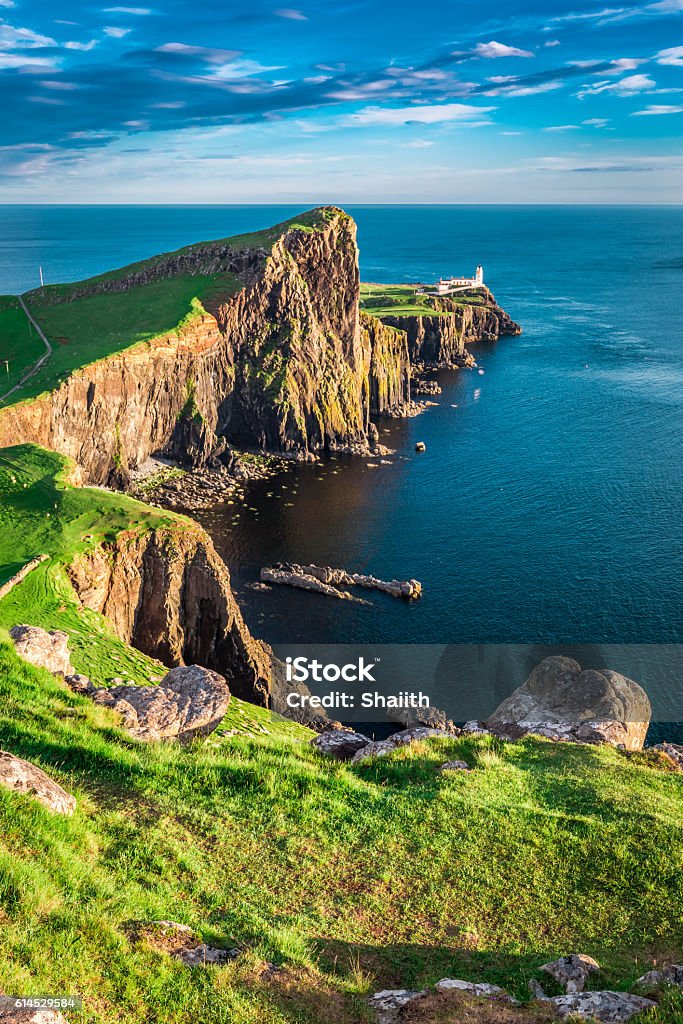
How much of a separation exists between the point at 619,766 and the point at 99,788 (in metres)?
18.1

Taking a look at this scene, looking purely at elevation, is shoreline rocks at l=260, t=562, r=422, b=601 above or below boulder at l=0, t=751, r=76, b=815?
below

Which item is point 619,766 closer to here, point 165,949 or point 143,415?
point 165,949

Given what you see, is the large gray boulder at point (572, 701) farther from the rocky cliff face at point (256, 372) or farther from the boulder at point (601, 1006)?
the rocky cliff face at point (256, 372)

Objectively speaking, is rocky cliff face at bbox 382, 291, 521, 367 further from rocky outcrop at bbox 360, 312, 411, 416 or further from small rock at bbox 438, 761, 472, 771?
small rock at bbox 438, 761, 472, 771

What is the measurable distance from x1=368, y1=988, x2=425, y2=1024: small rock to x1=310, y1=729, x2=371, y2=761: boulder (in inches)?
469

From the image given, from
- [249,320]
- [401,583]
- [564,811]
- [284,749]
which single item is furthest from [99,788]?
[249,320]

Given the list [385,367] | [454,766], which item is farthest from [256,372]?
[454,766]

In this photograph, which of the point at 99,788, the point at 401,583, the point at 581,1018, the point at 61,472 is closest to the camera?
the point at 581,1018

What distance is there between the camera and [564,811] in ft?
69.5

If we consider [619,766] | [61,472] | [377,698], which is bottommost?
[377,698]

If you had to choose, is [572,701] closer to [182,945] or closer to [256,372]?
[182,945]

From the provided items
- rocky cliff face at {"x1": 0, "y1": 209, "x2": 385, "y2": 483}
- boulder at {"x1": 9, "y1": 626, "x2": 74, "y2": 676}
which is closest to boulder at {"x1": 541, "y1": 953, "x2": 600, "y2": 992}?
boulder at {"x1": 9, "y1": 626, "x2": 74, "y2": 676}

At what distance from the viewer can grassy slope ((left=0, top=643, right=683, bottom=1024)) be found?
39.5ft

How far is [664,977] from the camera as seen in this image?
13.3 meters
